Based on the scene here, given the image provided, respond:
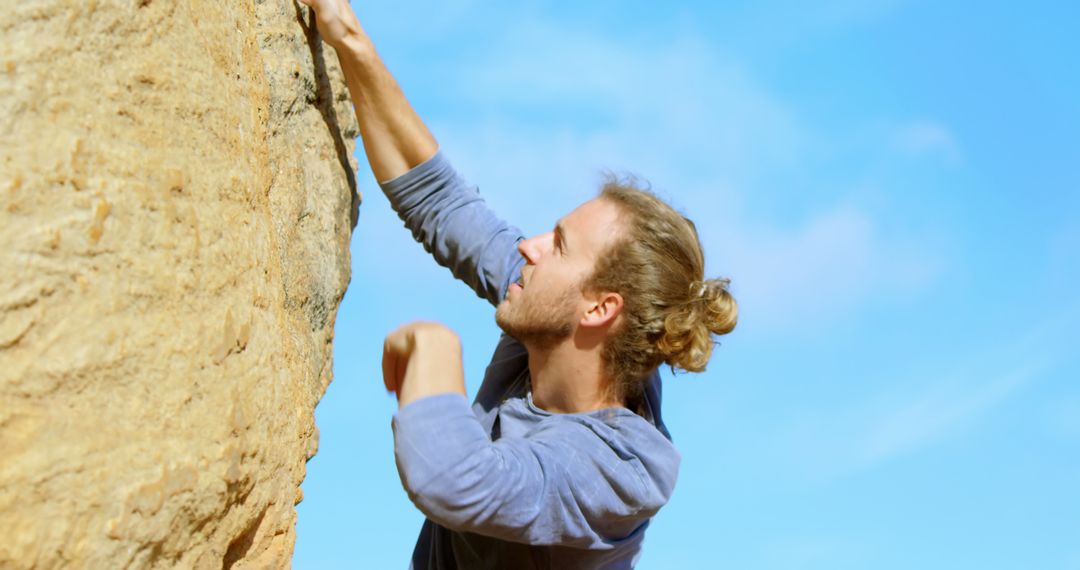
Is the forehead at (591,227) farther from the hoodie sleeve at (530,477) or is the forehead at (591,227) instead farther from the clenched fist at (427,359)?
the clenched fist at (427,359)

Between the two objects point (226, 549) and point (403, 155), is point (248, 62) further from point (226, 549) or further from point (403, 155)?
point (226, 549)

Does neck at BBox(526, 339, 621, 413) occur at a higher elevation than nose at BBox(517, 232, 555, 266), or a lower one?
lower

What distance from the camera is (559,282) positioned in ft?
10.2

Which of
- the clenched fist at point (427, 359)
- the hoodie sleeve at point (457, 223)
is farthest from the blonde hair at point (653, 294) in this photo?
the clenched fist at point (427, 359)

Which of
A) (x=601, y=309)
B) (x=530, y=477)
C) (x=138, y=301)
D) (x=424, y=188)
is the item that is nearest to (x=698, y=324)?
(x=601, y=309)

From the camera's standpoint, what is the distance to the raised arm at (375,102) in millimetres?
3240

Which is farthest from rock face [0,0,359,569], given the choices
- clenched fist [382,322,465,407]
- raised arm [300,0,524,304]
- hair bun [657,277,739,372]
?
hair bun [657,277,739,372]

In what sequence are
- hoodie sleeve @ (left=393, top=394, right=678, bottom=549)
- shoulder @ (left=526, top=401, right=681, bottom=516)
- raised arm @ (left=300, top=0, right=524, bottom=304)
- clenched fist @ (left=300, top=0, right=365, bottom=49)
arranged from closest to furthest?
1. hoodie sleeve @ (left=393, top=394, right=678, bottom=549)
2. shoulder @ (left=526, top=401, right=681, bottom=516)
3. clenched fist @ (left=300, top=0, right=365, bottom=49)
4. raised arm @ (left=300, top=0, right=524, bottom=304)

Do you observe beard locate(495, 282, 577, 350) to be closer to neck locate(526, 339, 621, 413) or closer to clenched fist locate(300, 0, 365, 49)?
neck locate(526, 339, 621, 413)

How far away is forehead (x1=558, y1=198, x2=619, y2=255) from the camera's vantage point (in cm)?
317

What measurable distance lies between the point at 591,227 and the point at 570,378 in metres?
0.44

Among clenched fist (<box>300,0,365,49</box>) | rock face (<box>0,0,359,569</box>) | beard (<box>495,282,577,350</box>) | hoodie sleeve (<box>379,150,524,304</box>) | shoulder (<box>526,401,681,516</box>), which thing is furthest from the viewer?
hoodie sleeve (<box>379,150,524,304</box>)

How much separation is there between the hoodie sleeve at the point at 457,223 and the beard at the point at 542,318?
0.35 meters

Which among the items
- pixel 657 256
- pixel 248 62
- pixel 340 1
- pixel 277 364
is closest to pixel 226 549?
pixel 277 364
